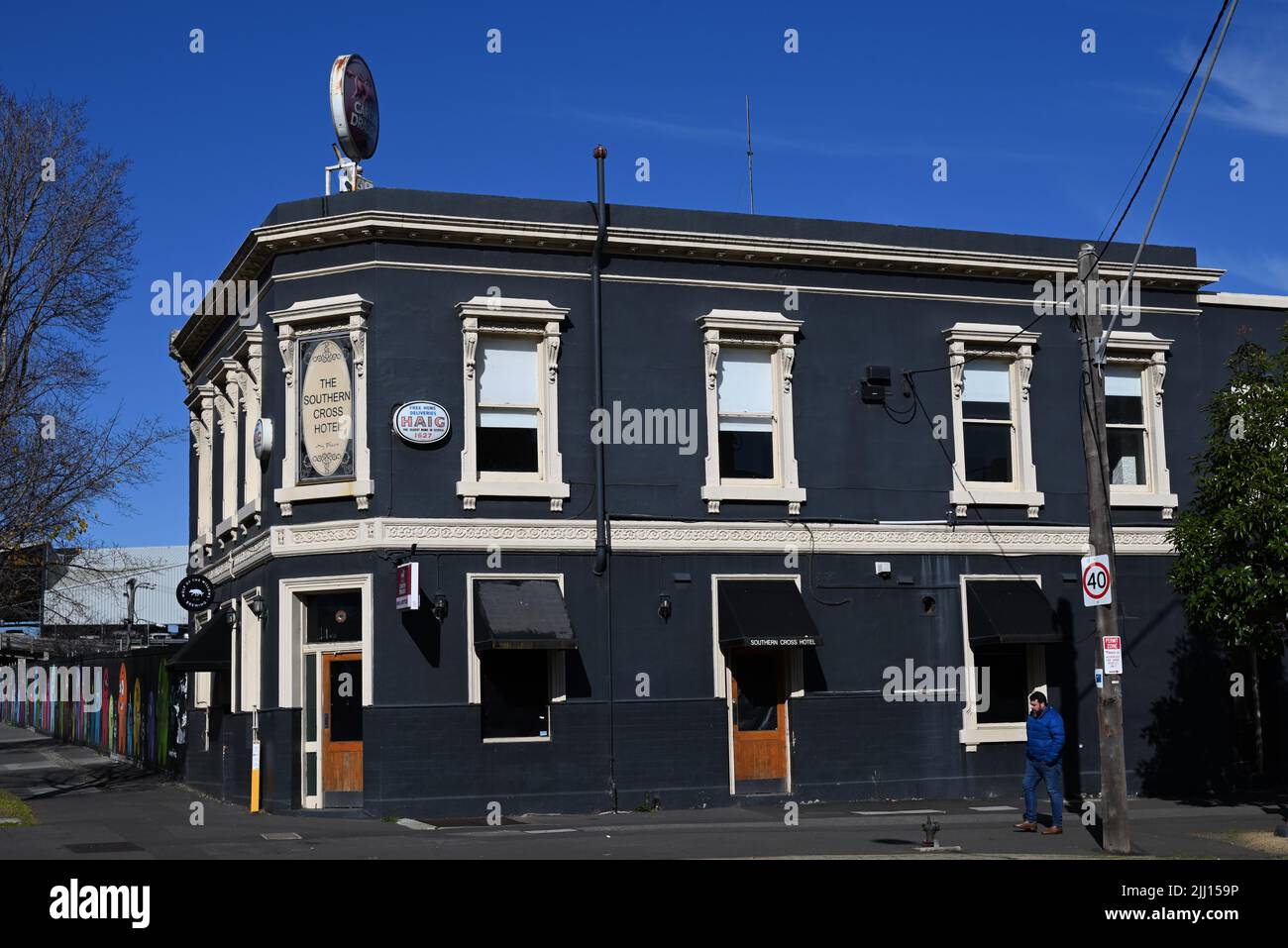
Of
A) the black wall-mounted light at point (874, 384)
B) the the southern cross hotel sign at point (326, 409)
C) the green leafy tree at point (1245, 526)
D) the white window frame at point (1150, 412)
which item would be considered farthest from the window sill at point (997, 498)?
the the southern cross hotel sign at point (326, 409)

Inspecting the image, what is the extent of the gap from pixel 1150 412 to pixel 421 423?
13.0m

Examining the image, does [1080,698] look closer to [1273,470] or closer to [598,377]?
[1273,470]

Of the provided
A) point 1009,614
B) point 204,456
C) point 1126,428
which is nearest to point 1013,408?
point 1126,428

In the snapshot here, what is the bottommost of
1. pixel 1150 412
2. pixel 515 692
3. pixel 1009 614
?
pixel 515 692

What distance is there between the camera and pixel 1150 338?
25.8 m

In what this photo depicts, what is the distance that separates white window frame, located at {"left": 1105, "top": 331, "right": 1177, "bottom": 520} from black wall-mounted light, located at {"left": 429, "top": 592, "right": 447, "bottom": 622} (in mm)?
11799

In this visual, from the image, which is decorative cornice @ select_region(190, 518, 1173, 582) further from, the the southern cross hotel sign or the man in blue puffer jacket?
the man in blue puffer jacket

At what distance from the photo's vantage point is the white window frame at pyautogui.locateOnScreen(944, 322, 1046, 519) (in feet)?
80.7

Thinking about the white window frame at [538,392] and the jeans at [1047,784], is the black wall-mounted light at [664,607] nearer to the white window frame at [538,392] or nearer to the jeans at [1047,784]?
the white window frame at [538,392]

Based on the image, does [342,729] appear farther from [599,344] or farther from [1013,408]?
[1013,408]

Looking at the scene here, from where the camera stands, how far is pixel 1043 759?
19.1 meters

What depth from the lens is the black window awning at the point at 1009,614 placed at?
23688 millimetres

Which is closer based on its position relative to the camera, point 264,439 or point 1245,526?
point 1245,526
